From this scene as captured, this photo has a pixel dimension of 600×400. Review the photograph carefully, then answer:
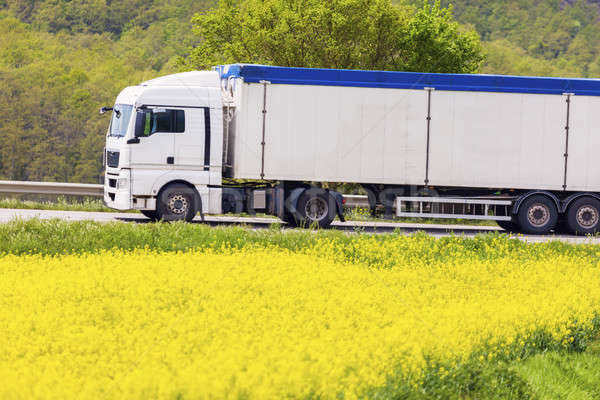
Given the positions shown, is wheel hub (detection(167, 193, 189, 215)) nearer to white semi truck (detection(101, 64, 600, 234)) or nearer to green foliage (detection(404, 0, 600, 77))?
white semi truck (detection(101, 64, 600, 234))

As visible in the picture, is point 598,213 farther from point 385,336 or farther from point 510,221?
point 385,336

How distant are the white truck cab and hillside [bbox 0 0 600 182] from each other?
4478cm

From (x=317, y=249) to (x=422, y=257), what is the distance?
1.59m

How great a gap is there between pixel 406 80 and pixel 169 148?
17.3 feet

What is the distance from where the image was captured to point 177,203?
703 inches

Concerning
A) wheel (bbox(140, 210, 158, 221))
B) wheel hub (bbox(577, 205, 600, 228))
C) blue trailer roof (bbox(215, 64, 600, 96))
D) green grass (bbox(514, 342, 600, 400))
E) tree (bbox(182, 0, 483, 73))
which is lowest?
green grass (bbox(514, 342, 600, 400))

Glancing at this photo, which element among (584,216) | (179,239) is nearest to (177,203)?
(179,239)

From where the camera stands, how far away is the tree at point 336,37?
28.8 meters

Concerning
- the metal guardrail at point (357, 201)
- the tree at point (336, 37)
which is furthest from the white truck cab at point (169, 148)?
the tree at point (336, 37)

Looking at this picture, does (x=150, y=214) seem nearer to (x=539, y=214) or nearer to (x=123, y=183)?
(x=123, y=183)

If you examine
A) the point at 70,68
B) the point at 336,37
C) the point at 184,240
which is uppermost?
the point at 70,68

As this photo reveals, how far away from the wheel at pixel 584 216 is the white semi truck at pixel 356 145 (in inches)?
0.9

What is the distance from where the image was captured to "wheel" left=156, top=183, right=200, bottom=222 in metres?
17.8

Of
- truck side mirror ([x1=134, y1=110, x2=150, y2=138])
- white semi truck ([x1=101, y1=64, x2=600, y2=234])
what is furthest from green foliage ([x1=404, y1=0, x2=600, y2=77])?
truck side mirror ([x1=134, y1=110, x2=150, y2=138])
